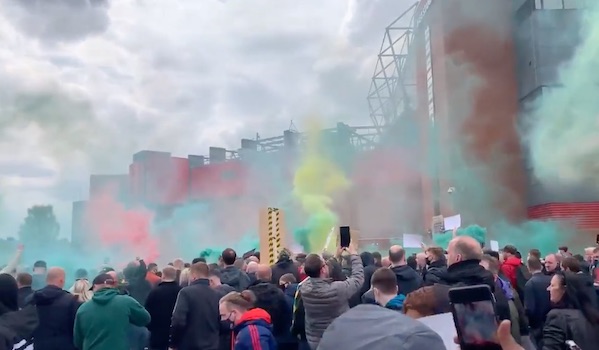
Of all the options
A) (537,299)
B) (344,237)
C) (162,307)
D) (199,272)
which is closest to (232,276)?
(162,307)

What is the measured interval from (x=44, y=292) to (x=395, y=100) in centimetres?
3648

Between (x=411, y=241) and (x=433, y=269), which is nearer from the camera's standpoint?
(x=433, y=269)

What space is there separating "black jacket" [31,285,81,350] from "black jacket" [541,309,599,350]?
4.45 metres

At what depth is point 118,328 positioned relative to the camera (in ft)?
17.8

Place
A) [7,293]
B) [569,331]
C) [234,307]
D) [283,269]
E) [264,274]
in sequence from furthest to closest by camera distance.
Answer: [283,269] < [264,274] < [7,293] < [234,307] < [569,331]

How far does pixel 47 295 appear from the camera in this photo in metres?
5.68

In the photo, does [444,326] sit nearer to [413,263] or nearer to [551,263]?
[551,263]

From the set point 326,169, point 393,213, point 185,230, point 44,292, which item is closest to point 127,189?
point 185,230

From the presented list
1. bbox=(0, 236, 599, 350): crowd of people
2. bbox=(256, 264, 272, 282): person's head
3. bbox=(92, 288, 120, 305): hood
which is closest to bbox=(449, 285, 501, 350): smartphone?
bbox=(0, 236, 599, 350): crowd of people

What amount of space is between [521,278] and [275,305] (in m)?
3.31

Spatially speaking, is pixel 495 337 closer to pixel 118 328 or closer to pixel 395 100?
pixel 118 328

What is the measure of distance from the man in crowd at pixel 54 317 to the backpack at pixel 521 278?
17.2 ft

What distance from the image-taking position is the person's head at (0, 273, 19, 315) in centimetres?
488

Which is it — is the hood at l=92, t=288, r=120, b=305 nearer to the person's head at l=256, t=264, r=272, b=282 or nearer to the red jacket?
the person's head at l=256, t=264, r=272, b=282
